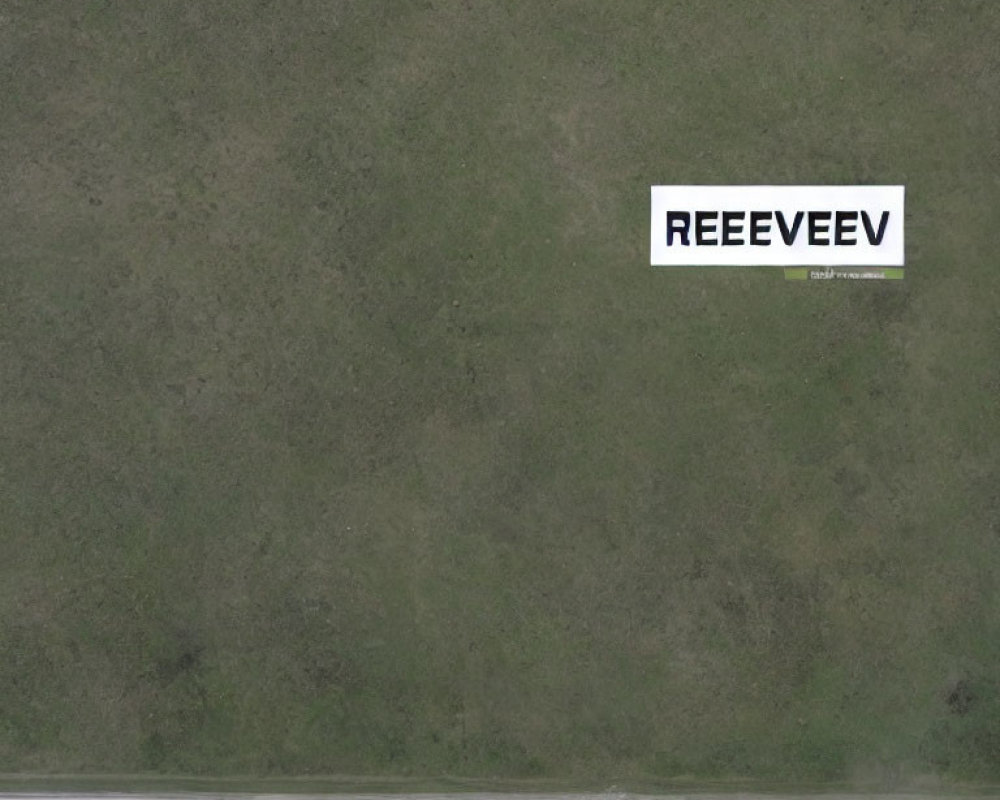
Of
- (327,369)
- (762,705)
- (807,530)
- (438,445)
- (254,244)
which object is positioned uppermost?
(254,244)

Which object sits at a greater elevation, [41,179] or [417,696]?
[41,179]

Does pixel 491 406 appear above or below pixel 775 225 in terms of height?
below

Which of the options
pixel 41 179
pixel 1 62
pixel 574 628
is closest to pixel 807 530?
pixel 574 628

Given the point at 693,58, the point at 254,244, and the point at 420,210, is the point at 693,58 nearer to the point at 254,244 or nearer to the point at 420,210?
the point at 420,210
